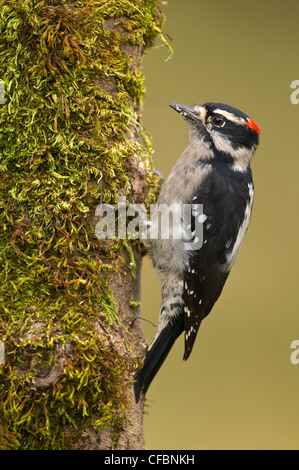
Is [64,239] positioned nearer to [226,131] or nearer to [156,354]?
[156,354]

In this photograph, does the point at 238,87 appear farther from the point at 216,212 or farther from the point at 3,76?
the point at 3,76

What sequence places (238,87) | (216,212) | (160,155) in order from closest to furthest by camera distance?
(216,212)
(160,155)
(238,87)

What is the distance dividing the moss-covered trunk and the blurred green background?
229 cm

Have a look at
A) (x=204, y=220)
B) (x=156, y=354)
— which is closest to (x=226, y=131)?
(x=204, y=220)

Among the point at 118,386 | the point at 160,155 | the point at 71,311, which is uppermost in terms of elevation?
the point at 160,155

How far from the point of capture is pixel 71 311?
6.85 feet

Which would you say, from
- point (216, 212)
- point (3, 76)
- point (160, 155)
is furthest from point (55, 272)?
point (160, 155)

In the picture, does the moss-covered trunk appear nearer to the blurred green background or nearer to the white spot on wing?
the white spot on wing

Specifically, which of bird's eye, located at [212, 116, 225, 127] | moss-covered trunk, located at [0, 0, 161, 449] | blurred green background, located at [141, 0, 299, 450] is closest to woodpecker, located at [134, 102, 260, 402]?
bird's eye, located at [212, 116, 225, 127]

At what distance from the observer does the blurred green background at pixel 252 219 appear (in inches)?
184

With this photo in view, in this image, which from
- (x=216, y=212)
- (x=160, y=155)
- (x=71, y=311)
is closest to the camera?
(x=71, y=311)

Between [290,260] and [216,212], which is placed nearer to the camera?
[216,212]

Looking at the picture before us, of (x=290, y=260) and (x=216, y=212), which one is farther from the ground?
(x=290, y=260)

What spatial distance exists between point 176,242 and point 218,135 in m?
0.48
